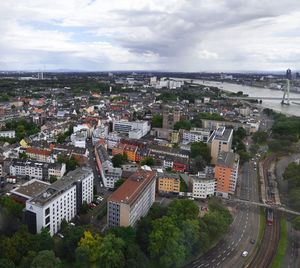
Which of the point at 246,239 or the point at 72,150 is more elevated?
the point at 72,150

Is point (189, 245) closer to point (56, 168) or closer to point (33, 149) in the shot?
point (56, 168)

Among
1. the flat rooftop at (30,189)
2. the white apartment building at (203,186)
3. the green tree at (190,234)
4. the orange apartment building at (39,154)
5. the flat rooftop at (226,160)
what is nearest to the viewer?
the green tree at (190,234)

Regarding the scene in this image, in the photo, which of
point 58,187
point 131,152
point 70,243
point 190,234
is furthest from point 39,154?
point 190,234

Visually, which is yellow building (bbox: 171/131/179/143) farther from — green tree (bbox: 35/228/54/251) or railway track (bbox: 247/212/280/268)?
green tree (bbox: 35/228/54/251)

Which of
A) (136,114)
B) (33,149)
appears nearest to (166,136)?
(136,114)

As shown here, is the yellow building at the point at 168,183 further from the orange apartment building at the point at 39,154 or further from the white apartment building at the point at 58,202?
the orange apartment building at the point at 39,154

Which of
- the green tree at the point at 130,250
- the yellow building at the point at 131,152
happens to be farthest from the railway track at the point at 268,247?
the yellow building at the point at 131,152

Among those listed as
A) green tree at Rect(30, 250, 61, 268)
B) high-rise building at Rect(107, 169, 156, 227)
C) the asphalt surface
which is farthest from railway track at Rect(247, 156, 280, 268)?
green tree at Rect(30, 250, 61, 268)
